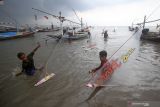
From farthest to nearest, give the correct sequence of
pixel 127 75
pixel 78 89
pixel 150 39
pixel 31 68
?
pixel 150 39
pixel 127 75
pixel 31 68
pixel 78 89

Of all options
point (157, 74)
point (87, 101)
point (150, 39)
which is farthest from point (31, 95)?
point (150, 39)

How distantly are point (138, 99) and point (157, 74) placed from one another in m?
4.36

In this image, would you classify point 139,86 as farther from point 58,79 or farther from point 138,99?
point 58,79

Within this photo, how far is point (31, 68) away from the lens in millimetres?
9859

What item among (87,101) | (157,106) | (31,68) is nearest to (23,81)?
(31,68)

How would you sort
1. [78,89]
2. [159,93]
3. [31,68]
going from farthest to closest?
[31,68] < [78,89] < [159,93]

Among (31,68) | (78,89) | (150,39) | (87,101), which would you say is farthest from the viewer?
(150,39)

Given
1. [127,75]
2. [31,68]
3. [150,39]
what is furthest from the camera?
[150,39]

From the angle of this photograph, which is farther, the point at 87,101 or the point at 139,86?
the point at 139,86

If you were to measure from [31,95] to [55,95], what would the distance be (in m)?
1.21

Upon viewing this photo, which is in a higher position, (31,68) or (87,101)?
(31,68)

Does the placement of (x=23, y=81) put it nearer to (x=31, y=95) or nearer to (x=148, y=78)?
(x=31, y=95)

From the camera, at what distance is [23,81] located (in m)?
10.1

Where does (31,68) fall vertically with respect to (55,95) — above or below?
above
